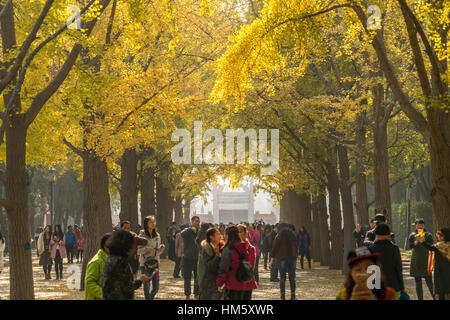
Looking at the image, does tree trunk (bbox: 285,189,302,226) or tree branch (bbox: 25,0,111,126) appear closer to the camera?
tree branch (bbox: 25,0,111,126)

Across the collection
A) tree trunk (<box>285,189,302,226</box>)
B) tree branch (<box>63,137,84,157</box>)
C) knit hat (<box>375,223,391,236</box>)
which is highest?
tree branch (<box>63,137,84,157</box>)

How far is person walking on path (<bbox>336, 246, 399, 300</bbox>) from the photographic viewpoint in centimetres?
562

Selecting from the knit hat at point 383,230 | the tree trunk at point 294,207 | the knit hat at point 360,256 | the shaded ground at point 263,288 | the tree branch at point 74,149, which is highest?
the tree branch at point 74,149

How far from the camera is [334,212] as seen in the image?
28.9 meters

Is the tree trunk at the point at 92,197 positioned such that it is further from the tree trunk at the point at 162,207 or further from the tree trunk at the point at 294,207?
the tree trunk at the point at 162,207

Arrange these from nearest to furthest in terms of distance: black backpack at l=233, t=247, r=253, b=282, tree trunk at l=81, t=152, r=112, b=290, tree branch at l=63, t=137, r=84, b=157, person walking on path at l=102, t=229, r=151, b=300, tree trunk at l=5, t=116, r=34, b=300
Answer: person walking on path at l=102, t=229, r=151, b=300 → black backpack at l=233, t=247, r=253, b=282 → tree trunk at l=5, t=116, r=34, b=300 → tree trunk at l=81, t=152, r=112, b=290 → tree branch at l=63, t=137, r=84, b=157

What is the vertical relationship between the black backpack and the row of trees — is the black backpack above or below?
below

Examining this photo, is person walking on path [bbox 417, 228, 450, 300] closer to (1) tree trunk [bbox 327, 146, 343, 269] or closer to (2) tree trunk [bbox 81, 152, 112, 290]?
(2) tree trunk [bbox 81, 152, 112, 290]

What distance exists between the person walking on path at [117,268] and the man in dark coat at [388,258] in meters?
3.90

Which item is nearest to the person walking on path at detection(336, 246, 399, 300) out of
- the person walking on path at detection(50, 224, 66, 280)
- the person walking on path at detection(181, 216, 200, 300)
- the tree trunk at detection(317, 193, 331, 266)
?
the person walking on path at detection(181, 216, 200, 300)

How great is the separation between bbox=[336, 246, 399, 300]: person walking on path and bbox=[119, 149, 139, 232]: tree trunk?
22.2 metres

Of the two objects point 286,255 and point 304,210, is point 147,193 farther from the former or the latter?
point 286,255

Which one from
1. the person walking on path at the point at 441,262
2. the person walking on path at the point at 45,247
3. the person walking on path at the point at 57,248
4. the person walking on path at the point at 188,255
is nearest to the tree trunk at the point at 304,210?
the person walking on path at the point at 57,248

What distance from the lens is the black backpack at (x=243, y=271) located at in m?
9.88
